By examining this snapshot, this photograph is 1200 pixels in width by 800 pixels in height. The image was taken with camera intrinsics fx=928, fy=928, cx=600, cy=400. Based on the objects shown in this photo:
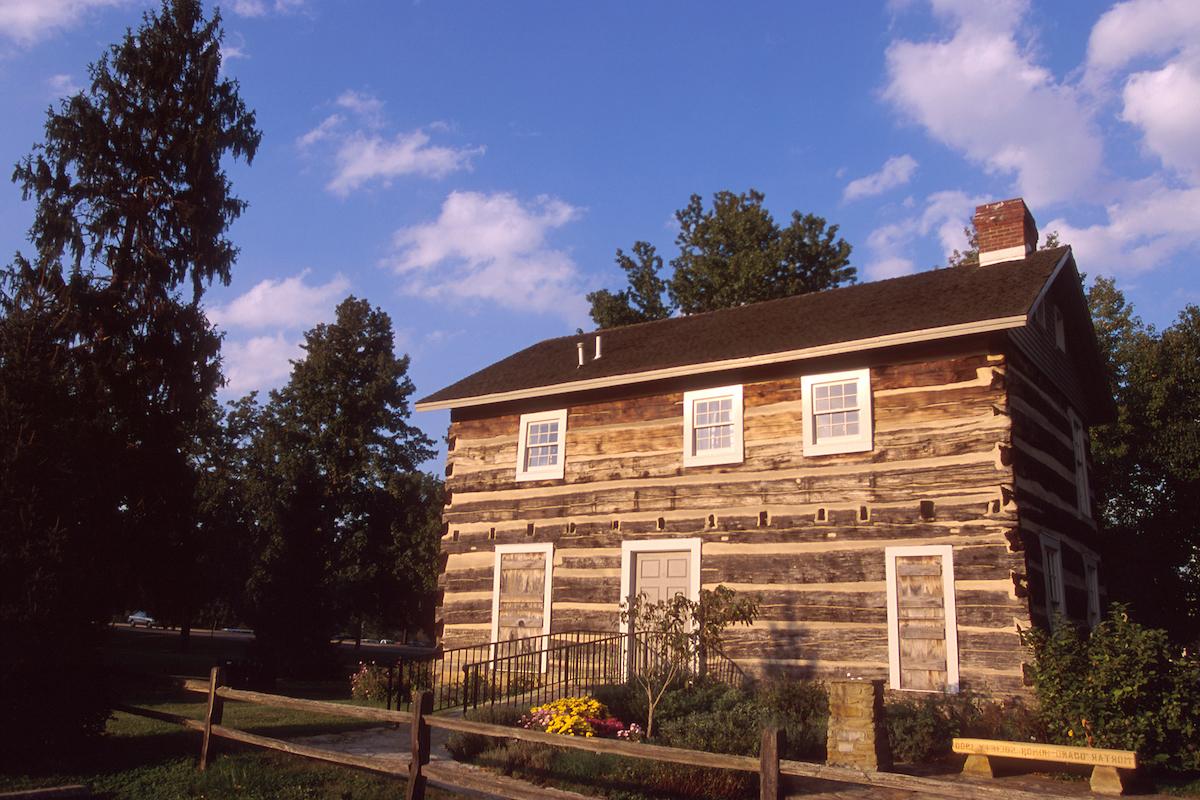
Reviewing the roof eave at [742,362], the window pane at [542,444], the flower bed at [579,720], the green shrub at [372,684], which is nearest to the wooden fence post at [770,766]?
the flower bed at [579,720]

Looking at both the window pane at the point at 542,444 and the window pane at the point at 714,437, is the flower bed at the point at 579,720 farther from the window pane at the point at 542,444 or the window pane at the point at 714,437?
the window pane at the point at 542,444

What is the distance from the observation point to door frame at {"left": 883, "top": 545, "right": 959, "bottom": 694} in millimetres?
14461

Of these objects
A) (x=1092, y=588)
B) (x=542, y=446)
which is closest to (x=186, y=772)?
(x=542, y=446)

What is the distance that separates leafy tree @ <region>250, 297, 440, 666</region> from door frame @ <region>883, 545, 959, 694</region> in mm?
27359

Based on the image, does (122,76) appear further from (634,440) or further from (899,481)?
(899,481)

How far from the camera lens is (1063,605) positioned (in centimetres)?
1658

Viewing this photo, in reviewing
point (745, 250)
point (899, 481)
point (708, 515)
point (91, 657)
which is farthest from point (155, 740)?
point (745, 250)

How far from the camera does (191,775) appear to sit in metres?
11.2

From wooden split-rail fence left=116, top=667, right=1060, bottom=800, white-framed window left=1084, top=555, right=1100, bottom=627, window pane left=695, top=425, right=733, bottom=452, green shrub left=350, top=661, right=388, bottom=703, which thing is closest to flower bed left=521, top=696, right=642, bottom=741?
wooden split-rail fence left=116, top=667, right=1060, bottom=800

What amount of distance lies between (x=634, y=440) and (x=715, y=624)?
18.6 feet

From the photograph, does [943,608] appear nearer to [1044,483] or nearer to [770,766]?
[1044,483]

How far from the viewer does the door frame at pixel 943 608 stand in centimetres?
1446

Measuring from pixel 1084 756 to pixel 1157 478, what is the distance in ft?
72.6

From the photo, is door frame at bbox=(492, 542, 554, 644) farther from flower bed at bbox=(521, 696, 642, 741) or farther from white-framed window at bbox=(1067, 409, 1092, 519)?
white-framed window at bbox=(1067, 409, 1092, 519)
